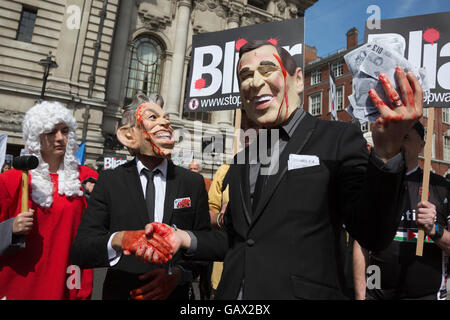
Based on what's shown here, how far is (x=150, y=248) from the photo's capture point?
55.5 inches

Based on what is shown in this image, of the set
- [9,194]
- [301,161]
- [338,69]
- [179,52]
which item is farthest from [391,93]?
[338,69]

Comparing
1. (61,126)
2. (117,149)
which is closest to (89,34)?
(117,149)

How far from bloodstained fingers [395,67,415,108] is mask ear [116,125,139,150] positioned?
1817 mm

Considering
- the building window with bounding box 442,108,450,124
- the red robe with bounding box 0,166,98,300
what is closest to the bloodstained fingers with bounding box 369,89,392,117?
the red robe with bounding box 0,166,98,300

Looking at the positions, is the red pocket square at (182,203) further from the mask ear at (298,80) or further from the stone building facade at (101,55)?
the stone building facade at (101,55)

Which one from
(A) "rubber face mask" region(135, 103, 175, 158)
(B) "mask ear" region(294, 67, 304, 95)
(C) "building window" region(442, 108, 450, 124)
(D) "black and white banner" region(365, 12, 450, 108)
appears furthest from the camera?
(C) "building window" region(442, 108, 450, 124)

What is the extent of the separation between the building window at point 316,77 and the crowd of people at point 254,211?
102ft

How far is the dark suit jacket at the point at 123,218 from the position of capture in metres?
1.77

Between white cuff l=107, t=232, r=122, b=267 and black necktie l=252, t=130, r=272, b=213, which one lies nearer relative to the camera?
black necktie l=252, t=130, r=272, b=213

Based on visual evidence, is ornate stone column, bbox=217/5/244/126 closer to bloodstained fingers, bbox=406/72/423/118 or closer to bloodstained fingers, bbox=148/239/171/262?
bloodstained fingers, bbox=148/239/171/262

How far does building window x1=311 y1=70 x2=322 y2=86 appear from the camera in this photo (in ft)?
103

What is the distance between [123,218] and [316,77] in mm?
32857

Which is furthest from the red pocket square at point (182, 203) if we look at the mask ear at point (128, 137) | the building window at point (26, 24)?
the building window at point (26, 24)

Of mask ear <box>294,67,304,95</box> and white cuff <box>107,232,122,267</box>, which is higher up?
mask ear <box>294,67,304,95</box>
